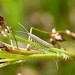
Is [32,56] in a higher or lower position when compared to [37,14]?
lower

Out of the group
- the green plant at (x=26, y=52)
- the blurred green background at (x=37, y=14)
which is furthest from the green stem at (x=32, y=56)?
the blurred green background at (x=37, y=14)

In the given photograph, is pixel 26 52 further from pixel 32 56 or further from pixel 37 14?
pixel 37 14

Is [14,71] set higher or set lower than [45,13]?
lower

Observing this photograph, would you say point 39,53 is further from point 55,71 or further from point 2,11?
point 2,11

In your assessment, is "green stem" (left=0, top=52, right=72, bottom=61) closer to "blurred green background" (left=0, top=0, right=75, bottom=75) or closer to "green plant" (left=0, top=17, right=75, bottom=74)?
"green plant" (left=0, top=17, right=75, bottom=74)

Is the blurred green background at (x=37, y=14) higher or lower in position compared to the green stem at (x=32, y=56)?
higher

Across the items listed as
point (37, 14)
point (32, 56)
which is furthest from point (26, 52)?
point (37, 14)

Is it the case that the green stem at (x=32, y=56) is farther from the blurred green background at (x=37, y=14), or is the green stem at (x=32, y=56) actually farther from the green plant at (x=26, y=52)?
the blurred green background at (x=37, y=14)

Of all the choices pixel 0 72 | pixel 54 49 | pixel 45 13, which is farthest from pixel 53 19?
pixel 54 49
